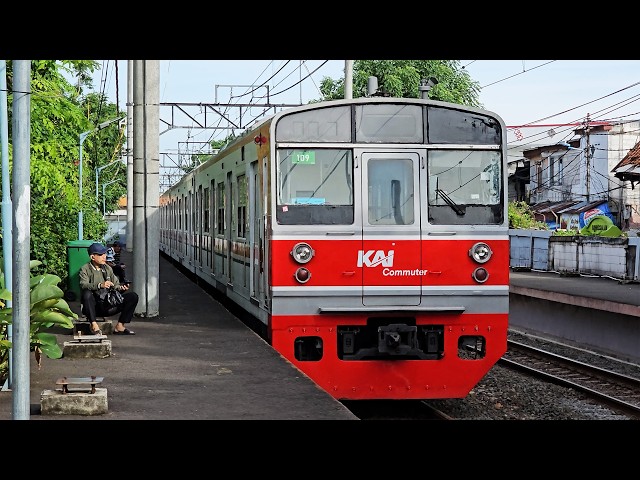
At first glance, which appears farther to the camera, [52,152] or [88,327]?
[52,152]

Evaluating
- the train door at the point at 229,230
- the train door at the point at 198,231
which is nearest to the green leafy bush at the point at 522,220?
the train door at the point at 198,231

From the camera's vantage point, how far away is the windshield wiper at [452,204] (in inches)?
395

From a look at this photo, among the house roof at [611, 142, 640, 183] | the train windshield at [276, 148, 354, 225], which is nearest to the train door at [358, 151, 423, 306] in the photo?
the train windshield at [276, 148, 354, 225]

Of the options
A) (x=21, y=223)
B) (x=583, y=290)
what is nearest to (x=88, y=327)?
(x=21, y=223)

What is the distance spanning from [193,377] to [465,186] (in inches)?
126

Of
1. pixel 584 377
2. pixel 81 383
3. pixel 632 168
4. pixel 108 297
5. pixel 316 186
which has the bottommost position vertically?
pixel 584 377

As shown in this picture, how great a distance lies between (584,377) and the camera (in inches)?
512

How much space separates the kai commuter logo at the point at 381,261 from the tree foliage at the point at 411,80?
85.8ft

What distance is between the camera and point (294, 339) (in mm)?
9867

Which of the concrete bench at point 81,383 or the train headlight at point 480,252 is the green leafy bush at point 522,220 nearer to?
the train headlight at point 480,252

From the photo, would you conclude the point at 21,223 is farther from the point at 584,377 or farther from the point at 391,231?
the point at 584,377

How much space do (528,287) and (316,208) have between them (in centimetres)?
1021
